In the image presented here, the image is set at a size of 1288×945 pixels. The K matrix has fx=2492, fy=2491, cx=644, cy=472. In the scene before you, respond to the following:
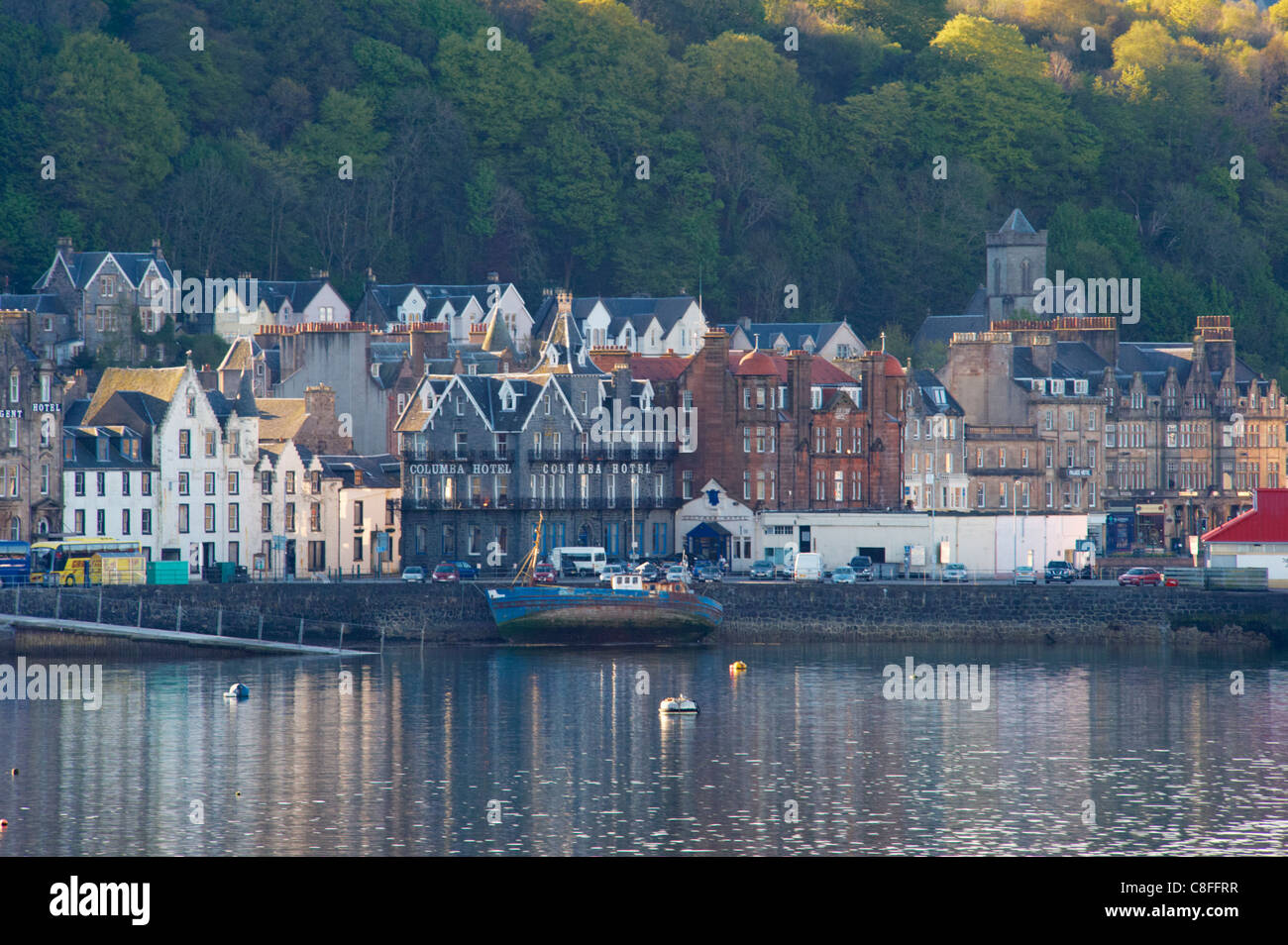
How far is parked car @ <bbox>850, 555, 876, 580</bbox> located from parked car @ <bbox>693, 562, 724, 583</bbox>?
599cm

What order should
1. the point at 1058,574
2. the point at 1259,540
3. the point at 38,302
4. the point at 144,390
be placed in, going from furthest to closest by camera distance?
the point at 38,302 → the point at 1058,574 → the point at 144,390 → the point at 1259,540

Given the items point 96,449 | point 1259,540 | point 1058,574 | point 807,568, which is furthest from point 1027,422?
point 96,449

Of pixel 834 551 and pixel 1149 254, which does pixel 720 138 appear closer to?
pixel 1149 254

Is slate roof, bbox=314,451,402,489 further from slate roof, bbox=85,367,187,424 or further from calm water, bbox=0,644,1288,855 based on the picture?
calm water, bbox=0,644,1288,855

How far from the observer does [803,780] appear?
222 ft

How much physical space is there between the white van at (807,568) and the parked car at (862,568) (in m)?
2.04

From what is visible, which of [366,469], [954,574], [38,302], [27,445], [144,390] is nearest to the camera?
[27,445]

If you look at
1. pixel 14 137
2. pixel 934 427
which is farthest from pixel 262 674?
pixel 14 137

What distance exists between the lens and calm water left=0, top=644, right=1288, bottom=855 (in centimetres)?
6000

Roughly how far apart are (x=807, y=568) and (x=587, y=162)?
63796 millimetres

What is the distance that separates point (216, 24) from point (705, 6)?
139 feet

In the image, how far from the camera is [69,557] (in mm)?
97500

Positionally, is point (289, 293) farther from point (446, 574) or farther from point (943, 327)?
point (446, 574)

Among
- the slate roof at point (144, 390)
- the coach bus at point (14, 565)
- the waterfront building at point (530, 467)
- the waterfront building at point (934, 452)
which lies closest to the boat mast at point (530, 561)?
the waterfront building at point (530, 467)
